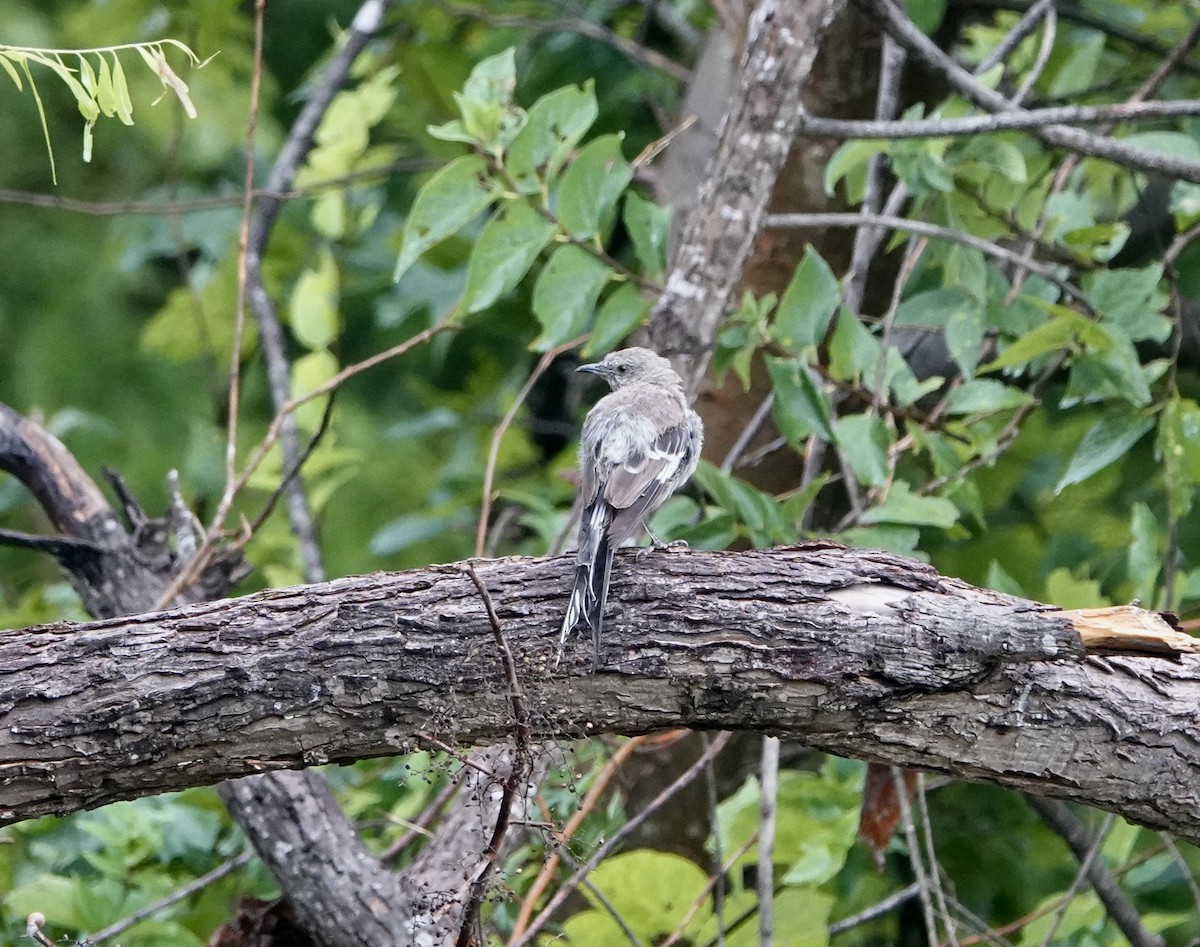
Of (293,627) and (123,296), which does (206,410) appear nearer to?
(123,296)

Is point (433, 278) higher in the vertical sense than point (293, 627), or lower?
lower

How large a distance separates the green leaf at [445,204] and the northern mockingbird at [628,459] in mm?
708

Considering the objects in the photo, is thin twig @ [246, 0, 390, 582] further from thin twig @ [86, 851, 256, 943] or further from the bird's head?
the bird's head

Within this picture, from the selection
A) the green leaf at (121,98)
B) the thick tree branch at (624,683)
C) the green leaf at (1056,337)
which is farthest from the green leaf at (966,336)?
the green leaf at (121,98)

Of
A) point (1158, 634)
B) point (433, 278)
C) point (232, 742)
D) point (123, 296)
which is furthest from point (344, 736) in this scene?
point (123, 296)

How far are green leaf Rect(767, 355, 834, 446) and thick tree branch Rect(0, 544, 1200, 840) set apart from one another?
3.08ft

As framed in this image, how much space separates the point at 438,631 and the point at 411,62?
4.57 m

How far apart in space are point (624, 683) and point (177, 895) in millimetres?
2164

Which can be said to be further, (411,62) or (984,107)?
(411,62)

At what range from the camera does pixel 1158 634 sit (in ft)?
8.86

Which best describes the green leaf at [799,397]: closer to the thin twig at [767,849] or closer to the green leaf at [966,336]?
the green leaf at [966,336]

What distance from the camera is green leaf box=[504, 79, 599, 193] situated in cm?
372

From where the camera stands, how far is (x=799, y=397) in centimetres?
367

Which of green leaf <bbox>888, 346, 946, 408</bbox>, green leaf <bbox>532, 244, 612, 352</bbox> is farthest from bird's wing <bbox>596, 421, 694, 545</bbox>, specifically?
green leaf <bbox>888, 346, 946, 408</bbox>
